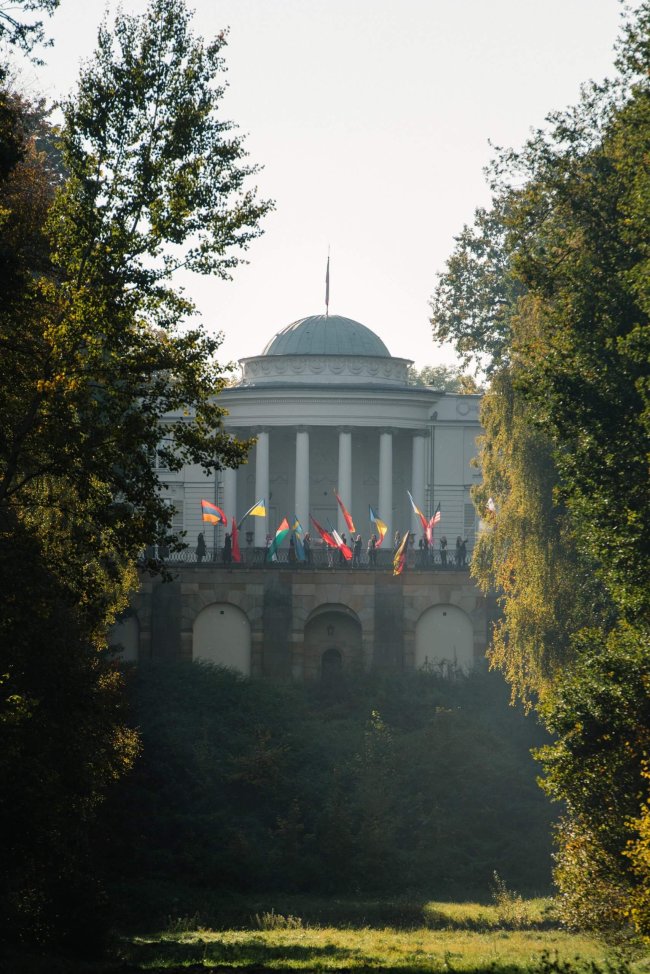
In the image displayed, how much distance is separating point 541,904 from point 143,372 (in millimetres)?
23373

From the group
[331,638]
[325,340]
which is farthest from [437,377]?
[331,638]

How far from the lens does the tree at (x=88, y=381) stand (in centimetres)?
2433

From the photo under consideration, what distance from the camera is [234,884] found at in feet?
152

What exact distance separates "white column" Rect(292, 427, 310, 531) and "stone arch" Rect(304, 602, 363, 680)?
14.3 metres

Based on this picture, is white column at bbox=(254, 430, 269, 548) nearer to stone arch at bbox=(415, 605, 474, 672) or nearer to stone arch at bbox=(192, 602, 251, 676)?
stone arch at bbox=(192, 602, 251, 676)

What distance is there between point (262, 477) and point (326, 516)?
5.52 metres

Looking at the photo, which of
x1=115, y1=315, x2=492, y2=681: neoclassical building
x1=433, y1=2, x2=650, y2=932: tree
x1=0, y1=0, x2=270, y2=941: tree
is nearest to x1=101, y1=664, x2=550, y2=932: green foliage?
x1=115, y1=315, x2=492, y2=681: neoclassical building

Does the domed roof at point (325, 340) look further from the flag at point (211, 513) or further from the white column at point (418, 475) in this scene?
the flag at point (211, 513)

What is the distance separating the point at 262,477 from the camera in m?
81.1

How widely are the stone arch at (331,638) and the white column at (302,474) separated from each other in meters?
14.3

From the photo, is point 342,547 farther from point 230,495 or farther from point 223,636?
point 230,495

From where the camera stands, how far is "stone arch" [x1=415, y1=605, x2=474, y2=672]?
64375 millimetres

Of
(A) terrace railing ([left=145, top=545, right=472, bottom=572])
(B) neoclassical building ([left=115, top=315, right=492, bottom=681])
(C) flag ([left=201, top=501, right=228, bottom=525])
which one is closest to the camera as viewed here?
(C) flag ([left=201, top=501, right=228, bottom=525])

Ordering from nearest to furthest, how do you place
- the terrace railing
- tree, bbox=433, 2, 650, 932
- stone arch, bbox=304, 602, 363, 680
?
tree, bbox=433, 2, 650, 932
the terrace railing
stone arch, bbox=304, 602, 363, 680
